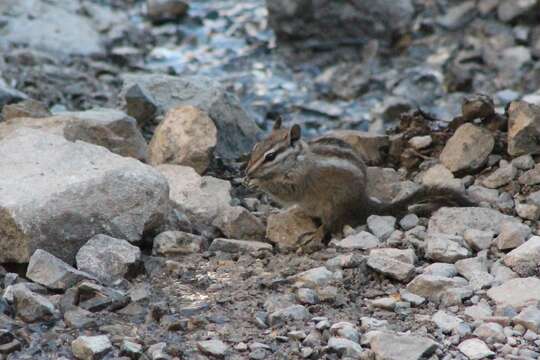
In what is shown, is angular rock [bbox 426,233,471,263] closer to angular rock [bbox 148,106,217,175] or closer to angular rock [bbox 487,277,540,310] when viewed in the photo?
angular rock [bbox 487,277,540,310]

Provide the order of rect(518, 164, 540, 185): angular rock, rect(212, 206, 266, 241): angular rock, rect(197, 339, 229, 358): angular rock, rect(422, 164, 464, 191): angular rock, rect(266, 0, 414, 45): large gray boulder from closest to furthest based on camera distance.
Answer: rect(197, 339, 229, 358): angular rock, rect(212, 206, 266, 241): angular rock, rect(518, 164, 540, 185): angular rock, rect(422, 164, 464, 191): angular rock, rect(266, 0, 414, 45): large gray boulder

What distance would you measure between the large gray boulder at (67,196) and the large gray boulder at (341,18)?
201 inches

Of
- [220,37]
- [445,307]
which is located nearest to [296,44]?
[220,37]

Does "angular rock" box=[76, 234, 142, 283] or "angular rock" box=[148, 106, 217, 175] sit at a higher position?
"angular rock" box=[76, 234, 142, 283]

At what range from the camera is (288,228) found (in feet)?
18.8

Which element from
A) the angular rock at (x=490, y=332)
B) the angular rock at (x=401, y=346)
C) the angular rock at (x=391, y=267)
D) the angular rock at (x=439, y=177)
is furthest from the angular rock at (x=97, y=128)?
the angular rock at (x=490, y=332)

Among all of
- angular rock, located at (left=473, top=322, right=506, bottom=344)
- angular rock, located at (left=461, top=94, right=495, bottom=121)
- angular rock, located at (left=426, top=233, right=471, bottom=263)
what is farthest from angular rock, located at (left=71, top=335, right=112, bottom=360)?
angular rock, located at (left=461, top=94, right=495, bottom=121)

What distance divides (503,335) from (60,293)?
1935 mm

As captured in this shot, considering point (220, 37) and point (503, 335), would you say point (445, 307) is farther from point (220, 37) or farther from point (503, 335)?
point (220, 37)

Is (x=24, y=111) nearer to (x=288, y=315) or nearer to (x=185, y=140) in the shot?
(x=185, y=140)

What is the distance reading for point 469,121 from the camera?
6.48m

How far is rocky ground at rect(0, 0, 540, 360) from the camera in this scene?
424cm

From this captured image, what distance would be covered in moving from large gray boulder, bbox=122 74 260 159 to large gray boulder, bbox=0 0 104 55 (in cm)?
253

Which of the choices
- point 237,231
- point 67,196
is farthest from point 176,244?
point 67,196
